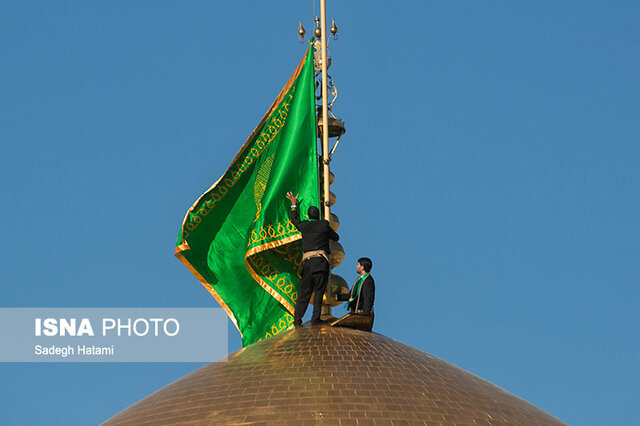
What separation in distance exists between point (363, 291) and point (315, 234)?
111cm

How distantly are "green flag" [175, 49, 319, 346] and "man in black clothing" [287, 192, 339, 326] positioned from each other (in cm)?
68

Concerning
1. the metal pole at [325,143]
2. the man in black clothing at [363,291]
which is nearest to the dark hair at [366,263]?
the man in black clothing at [363,291]

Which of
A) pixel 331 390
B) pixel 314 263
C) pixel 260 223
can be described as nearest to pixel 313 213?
pixel 314 263

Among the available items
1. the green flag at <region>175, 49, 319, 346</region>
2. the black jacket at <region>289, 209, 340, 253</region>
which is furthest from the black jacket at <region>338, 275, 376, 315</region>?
the green flag at <region>175, 49, 319, 346</region>

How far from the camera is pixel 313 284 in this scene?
69.5 feet

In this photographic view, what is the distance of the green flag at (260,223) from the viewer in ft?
72.9

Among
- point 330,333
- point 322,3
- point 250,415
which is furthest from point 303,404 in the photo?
point 322,3

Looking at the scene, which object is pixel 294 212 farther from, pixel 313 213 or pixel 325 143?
pixel 325 143

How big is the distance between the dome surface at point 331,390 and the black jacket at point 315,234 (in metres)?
1.24

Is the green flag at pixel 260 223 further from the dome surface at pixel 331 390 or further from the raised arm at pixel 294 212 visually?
the dome surface at pixel 331 390

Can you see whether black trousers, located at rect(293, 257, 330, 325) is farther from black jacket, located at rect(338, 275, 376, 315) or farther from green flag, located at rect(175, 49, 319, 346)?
green flag, located at rect(175, 49, 319, 346)

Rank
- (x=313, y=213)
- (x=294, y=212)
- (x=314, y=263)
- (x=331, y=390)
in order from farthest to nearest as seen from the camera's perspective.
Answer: (x=294, y=212)
(x=313, y=213)
(x=314, y=263)
(x=331, y=390)

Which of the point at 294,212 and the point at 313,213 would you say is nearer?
the point at 313,213

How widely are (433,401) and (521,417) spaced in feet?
5.05
